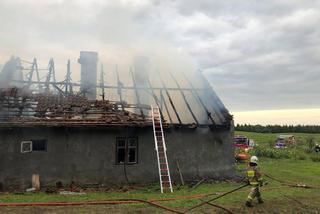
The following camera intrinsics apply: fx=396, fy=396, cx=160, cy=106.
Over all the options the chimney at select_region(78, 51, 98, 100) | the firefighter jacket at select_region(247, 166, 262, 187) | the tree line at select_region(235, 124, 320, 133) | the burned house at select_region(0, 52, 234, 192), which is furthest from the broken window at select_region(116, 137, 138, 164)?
the tree line at select_region(235, 124, 320, 133)

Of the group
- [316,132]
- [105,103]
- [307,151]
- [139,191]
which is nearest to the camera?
[139,191]

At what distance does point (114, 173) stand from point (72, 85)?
525 cm

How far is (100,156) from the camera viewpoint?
53.1 feet

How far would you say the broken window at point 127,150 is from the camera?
16.5 meters

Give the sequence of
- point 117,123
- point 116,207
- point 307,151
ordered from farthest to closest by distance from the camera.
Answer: point 307,151 < point 117,123 < point 116,207

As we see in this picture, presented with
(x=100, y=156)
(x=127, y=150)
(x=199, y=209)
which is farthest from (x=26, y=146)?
(x=199, y=209)

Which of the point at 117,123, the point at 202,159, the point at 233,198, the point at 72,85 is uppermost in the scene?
the point at 72,85

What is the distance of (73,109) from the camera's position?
663 inches

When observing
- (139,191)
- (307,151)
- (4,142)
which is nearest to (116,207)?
(139,191)

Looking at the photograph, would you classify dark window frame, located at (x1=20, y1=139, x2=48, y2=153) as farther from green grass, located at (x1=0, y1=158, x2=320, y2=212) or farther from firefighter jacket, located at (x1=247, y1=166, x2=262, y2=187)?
firefighter jacket, located at (x1=247, y1=166, x2=262, y2=187)

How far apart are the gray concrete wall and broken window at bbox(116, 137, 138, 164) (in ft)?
0.57

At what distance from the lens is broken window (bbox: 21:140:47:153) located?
15.2 meters

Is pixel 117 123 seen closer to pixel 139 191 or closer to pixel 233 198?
pixel 139 191

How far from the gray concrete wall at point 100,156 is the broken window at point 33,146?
0.46ft
